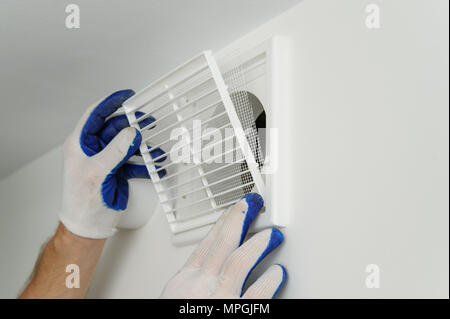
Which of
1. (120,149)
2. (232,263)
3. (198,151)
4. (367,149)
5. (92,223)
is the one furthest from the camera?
(92,223)

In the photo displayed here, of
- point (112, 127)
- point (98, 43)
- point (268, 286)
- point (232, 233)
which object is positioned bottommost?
point (268, 286)

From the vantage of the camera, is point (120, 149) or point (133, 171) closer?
point (120, 149)

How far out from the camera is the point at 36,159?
2.32 metres

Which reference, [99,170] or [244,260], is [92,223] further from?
[244,260]

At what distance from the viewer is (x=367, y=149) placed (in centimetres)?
98

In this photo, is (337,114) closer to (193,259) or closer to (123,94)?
(193,259)

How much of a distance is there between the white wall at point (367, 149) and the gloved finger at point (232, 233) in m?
0.10

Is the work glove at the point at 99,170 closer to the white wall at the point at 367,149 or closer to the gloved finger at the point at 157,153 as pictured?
the gloved finger at the point at 157,153

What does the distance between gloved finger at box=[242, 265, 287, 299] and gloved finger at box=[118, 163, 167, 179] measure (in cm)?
57

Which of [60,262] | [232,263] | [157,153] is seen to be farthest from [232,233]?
[60,262]

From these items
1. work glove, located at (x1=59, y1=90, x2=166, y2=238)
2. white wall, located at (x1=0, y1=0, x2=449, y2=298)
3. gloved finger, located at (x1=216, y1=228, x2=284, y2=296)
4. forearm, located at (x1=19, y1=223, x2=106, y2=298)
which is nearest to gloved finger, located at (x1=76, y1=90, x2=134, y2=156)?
work glove, located at (x1=59, y1=90, x2=166, y2=238)

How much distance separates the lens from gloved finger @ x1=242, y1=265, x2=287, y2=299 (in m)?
1.05

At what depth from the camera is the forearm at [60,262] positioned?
1.53 m

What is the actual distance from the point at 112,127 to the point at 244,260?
682 millimetres
